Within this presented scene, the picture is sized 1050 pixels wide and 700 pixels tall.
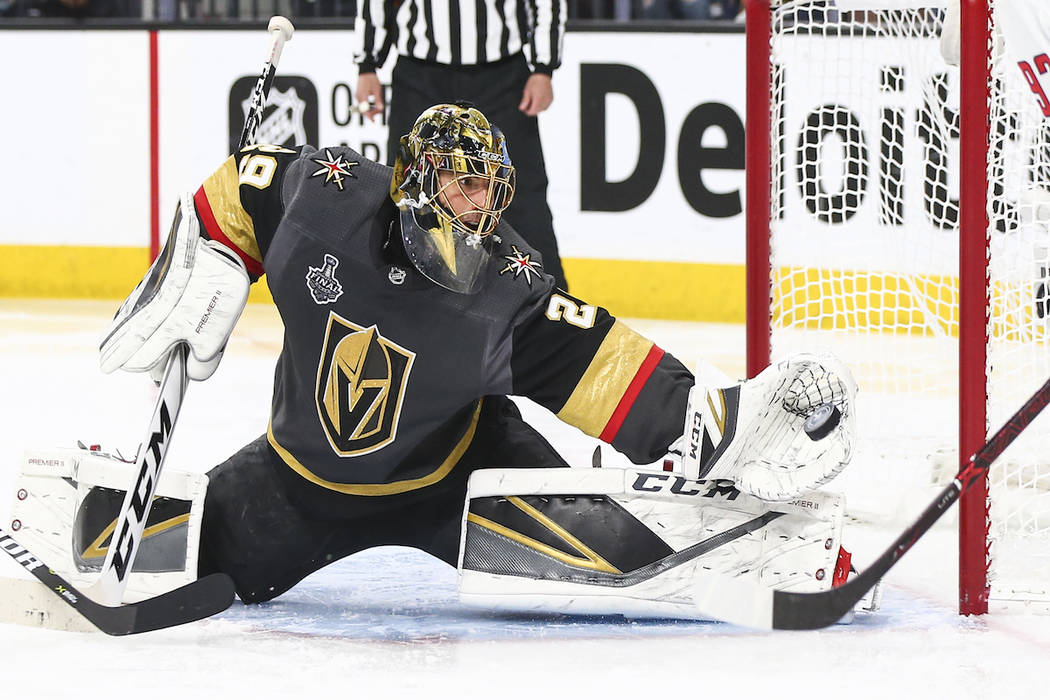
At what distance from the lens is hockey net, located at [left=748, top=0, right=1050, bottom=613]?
7.79 feet

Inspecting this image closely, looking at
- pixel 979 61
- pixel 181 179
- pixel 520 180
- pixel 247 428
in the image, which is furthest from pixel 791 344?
pixel 181 179

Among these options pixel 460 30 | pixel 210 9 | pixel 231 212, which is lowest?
pixel 231 212

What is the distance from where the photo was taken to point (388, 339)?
7.13ft

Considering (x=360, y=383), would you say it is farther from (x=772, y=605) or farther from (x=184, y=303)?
(x=772, y=605)

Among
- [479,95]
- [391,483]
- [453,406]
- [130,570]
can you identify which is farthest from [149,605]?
[479,95]

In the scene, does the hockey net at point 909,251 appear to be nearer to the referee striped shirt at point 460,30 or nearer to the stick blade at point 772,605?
the stick blade at point 772,605

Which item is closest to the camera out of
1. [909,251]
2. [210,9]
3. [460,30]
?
[909,251]

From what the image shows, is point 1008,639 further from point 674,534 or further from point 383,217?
point 383,217

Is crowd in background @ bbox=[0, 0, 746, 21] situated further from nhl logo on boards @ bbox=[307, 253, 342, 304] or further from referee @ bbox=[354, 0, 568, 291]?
nhl logo on boards @ bbox=[307, 253, 342, 304]

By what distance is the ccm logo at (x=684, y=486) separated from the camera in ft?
7.43

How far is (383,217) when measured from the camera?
221 cm

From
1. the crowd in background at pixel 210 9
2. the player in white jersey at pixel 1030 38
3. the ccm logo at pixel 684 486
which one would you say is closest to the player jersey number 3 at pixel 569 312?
the ccm logo at pixel 684 486

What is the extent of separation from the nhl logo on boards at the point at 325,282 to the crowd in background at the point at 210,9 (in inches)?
157

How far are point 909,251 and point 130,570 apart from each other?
210 centimetres
